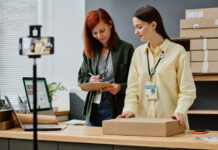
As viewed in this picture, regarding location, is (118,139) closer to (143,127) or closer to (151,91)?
(143,127)

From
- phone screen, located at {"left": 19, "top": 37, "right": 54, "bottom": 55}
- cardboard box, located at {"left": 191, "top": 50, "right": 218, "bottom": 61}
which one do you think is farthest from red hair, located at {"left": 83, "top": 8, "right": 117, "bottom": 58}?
cardboard box, located at {"left": 191, "top": 50, "right": 218, "bottom": 61}

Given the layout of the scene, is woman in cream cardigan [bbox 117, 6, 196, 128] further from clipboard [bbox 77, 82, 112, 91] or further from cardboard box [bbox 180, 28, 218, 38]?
cardboard box [bbox 180, 28, 218, 38]

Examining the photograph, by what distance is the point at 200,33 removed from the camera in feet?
13.1

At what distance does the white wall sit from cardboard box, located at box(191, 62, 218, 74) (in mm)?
1650

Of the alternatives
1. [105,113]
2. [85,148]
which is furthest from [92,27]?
[85,148]

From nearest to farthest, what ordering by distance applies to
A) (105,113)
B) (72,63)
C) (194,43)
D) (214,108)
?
(105,113), (194,43), (214,108), (72,63)

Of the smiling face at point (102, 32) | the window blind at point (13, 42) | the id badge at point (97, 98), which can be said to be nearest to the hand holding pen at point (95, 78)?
the id badge at point (97, 98)

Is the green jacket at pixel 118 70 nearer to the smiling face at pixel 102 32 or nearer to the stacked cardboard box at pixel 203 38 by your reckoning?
the smiling face at pixel 102 32

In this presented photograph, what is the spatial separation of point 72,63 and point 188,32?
168 centimetres

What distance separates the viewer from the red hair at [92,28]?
2510mm

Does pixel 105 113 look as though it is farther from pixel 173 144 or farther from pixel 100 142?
pixel 173 144

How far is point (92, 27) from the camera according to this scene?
253 cm

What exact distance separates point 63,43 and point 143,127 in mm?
3323

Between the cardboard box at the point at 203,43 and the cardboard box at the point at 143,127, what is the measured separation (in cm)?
230
